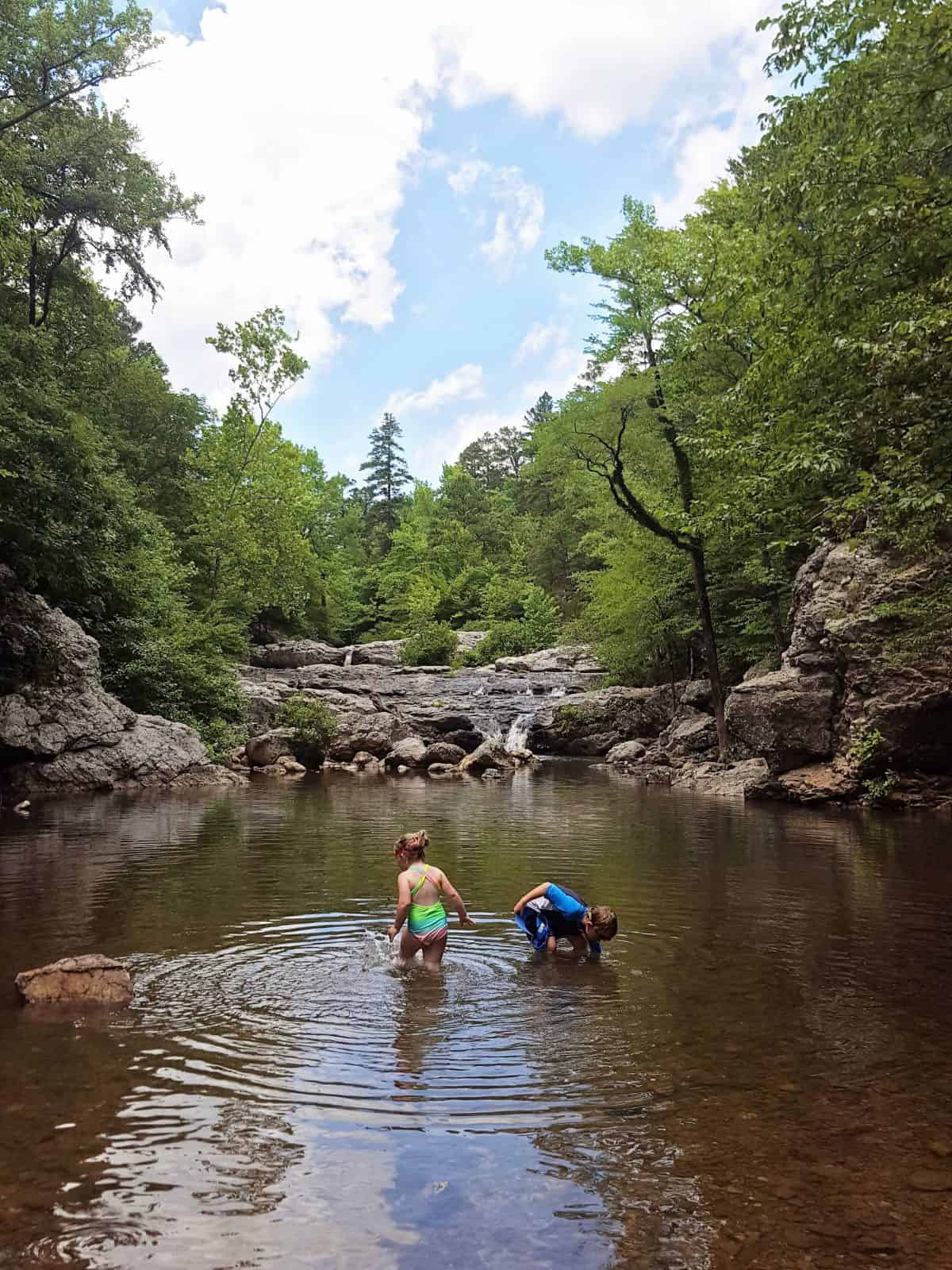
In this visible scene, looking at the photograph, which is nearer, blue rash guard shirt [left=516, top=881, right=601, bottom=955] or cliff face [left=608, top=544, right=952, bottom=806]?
blue rash guard shirt [left=516, top=881, right=601, bottom=955]

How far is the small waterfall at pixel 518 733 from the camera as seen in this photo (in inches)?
1403

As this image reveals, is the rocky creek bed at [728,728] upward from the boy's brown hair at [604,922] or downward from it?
upward

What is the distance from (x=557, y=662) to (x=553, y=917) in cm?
3791

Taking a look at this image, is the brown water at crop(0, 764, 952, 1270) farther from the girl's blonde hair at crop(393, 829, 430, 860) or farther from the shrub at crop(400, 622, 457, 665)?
the shrub at crop(400, 622, 457, 665)

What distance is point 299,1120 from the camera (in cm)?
427

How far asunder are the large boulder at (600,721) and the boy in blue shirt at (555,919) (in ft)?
85.6

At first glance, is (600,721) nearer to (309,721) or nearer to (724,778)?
(309,721)

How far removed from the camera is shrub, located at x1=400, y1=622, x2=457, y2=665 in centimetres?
5119

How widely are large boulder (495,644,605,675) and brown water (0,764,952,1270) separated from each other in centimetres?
3360

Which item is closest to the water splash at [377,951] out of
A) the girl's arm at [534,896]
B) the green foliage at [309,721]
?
the girl's arm at [534,896]

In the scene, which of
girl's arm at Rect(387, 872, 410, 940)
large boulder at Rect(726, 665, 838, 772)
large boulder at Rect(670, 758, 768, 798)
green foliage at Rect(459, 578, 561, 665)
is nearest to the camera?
girl's arm at Rect(387, 872, 410, 940)

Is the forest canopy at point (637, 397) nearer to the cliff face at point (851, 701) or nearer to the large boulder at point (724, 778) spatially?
the cliff face at point (851, 701)

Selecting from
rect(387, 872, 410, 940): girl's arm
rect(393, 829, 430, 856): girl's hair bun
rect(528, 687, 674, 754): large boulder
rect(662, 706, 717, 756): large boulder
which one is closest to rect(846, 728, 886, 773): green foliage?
rect(662, 706, 717, 756): large boulder

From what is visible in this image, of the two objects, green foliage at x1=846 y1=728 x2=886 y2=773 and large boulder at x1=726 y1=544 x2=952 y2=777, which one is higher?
large boulder at x1=726 y1=544 x2=952 y2=777
